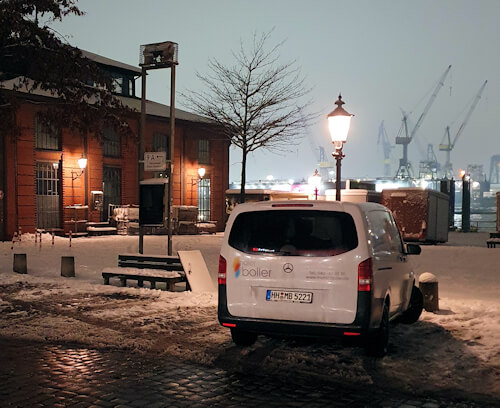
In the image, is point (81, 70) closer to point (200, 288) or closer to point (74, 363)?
point (200, 288)

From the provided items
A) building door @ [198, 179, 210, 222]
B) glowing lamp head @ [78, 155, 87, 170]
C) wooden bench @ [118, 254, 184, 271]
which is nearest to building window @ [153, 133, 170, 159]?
building door @ [198, 179, 210, 222]

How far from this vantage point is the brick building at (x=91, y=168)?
29.2m

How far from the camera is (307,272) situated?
21.0ft

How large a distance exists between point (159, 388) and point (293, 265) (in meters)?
1.83

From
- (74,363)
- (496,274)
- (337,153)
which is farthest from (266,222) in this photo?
(496,274)

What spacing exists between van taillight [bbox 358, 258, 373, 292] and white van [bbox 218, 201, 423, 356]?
10 millimetres

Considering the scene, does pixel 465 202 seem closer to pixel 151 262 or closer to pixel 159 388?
pixel 151 262

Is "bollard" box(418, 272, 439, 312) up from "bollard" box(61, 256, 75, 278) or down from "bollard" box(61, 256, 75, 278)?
up

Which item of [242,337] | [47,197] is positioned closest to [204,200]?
[47,197]

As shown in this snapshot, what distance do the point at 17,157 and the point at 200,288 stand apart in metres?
20.6

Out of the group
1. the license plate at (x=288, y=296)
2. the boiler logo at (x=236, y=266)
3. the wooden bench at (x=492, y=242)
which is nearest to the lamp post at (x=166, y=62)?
the boiler logo at (x=236, y=266)

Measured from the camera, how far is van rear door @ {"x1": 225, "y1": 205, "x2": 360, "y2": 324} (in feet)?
20.6

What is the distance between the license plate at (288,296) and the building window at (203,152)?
3443 cm

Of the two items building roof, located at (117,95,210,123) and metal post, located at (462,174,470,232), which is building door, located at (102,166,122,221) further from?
metal post, located at (462,174,470,232)
